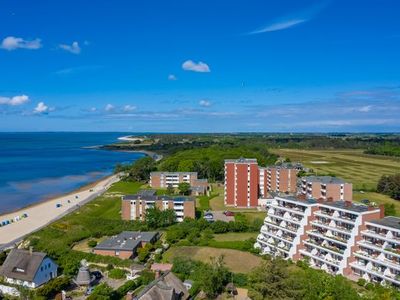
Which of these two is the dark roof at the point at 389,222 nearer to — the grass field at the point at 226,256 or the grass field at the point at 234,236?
the grass field at the point at 226,256

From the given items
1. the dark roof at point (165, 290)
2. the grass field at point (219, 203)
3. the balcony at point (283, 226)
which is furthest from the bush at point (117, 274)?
the grass field at point (219, 203)

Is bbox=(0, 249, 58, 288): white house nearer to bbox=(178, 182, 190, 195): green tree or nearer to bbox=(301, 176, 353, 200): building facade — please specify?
bbox=(301, 176, 353, 200): building facade

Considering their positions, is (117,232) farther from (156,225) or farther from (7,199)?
(7,199)

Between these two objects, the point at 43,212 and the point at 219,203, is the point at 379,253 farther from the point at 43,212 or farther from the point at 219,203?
the point at 43,212

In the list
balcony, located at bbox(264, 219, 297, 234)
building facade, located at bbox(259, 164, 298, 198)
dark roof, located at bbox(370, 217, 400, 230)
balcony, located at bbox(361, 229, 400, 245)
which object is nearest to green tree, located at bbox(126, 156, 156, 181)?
building facade, located at bbox(259, 164, 298, 198)

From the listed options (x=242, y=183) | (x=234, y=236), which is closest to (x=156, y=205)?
(x=234, y=236)

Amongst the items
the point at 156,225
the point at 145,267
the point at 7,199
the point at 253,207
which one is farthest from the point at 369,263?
the point at 7,199
